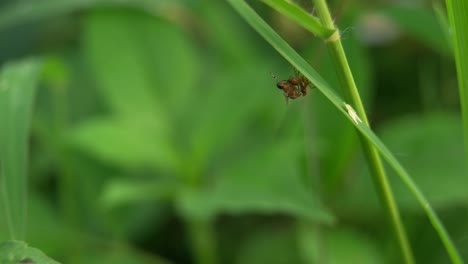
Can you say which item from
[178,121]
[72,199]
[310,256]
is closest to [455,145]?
[310,256]

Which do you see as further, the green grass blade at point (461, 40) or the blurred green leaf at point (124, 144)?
the blurred green leaf at point (124, 144)

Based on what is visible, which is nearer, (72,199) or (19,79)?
(19,79)

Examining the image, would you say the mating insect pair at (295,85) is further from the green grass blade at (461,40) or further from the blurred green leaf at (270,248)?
the blurred green leaf at (270,248)

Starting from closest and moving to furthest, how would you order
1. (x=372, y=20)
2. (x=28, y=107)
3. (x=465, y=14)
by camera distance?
1. (x=465, y=14)
2. (x=28, y=107)
3. (x=372, y=20)

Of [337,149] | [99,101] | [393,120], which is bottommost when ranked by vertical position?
[337,149]

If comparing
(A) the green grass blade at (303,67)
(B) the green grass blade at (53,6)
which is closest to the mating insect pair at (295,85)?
(A) the green grass blade at (303,67)

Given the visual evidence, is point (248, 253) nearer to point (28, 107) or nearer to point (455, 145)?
point (455, 145)

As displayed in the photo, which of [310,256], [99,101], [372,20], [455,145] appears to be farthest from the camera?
[372,20]

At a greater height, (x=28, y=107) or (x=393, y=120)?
(x=393, y=120)

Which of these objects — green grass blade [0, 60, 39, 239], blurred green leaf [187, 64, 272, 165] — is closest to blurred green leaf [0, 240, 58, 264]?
green grass blade [0, 60, 39, 239]
